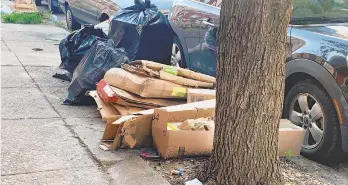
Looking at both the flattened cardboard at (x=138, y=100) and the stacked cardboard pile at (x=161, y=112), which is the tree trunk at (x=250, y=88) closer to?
the stacked cardboard pile at (x=161, y=112)

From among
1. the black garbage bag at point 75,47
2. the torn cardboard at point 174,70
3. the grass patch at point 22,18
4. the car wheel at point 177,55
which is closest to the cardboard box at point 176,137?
the torn cardboard at point 174,70

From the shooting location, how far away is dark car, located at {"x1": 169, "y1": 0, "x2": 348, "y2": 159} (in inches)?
163

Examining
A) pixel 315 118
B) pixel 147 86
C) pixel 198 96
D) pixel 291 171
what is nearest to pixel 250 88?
pixel 291 171

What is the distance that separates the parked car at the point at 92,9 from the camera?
901 cm

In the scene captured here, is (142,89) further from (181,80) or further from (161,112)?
(161,112)

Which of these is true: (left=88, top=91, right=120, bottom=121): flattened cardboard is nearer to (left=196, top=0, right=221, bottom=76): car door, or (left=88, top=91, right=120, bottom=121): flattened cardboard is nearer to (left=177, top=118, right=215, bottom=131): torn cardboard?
(left=177, top=118, right=215, bottom=131): torn cardboard

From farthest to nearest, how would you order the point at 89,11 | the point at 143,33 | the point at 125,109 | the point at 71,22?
the point at 71,22, the point at 89,11, the point at 143,33, the point at 125,109

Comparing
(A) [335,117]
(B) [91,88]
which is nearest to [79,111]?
(B) [91,88]

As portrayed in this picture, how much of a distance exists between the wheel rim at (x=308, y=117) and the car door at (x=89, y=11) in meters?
6.43

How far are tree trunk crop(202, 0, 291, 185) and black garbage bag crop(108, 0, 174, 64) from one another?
311 cm

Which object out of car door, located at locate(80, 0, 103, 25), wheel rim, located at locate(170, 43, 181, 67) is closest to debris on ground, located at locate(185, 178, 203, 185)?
wheel rim, located at locate(170, 43, 181, 67)

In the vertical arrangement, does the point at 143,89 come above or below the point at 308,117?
above

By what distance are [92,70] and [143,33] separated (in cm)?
102

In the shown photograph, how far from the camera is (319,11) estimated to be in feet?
17.3
